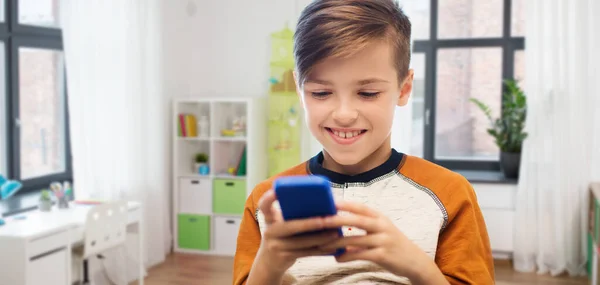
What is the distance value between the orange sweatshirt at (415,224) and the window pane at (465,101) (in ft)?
14.4

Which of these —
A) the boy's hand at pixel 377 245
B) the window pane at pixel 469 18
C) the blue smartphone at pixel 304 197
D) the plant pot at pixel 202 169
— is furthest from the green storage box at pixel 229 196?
the blue smartphone at pixel 304 197

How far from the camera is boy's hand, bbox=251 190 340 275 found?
28.7 inches

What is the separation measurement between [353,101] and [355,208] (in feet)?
0.74

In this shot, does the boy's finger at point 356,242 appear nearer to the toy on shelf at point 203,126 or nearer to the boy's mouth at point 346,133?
the boy's mouth at point 346,133

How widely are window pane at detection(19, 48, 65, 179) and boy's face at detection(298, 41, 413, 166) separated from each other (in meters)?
3.62

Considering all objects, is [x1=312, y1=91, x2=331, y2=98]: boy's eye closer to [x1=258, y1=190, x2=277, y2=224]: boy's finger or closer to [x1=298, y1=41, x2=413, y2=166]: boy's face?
[x1=298, y1=41, x2=413, y2=166]: boy's face

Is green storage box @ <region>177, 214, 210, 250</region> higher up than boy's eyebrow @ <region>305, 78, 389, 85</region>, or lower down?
lower down

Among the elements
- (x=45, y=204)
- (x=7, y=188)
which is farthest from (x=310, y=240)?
(x=45, y=204)

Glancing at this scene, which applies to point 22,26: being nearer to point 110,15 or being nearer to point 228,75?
point 110,15

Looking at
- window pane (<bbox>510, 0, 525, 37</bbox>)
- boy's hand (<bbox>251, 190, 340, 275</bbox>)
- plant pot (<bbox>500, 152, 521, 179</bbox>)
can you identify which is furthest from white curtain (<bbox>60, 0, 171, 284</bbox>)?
boy's hand (<bbox>251, 190, 340, 275</bbox>)

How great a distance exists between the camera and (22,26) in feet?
13.2

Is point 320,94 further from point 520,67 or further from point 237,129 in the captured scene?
point 520,67

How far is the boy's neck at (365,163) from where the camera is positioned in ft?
3.36

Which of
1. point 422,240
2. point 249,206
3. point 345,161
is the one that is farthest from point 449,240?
point 249,206
